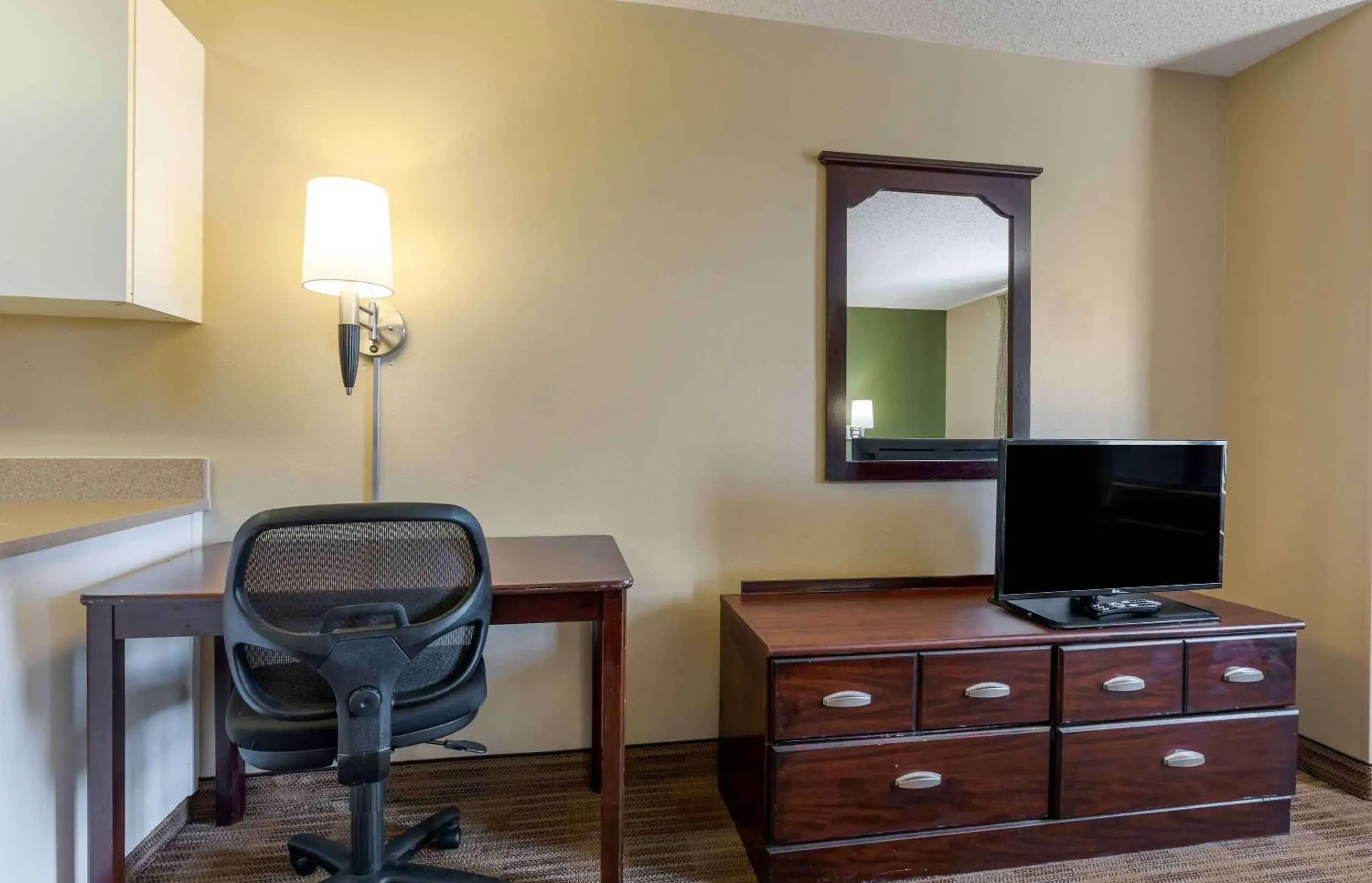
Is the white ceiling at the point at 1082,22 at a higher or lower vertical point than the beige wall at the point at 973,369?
higher

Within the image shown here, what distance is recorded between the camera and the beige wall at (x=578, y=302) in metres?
1.87

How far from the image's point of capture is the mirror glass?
84.7 inches

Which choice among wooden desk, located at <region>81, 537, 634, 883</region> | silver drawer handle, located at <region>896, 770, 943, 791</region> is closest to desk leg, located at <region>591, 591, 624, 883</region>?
wooden desk, located at <region>81, 537, 634, 883</region>

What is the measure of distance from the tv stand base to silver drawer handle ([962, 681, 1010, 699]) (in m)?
0.23

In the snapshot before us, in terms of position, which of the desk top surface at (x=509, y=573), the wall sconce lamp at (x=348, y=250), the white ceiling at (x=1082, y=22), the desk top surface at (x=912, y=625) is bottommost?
the desk top surface at (x=912, y=625)

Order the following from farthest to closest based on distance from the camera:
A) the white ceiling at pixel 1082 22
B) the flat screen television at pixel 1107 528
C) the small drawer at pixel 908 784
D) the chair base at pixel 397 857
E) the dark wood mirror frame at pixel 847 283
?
the dark wood mirror frame at pixel 847 283, the white ceiling at pixel 1082 22, the flat screen television at pixel 1107 528, the small drawer at pixel 908 784, the chair base at pixel 397 857

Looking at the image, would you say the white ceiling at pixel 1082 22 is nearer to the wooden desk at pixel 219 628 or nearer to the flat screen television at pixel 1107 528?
the flat screen television at pixel 1107 528

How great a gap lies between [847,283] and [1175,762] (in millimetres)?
1627

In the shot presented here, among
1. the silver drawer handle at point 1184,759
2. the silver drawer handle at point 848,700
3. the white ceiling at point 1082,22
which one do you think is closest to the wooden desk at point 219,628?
the silver drawer handle at point 848,700

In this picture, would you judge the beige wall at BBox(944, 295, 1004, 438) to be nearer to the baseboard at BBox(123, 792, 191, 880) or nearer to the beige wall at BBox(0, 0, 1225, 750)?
the beige wall at BBox(0, 0, 1225, 750)

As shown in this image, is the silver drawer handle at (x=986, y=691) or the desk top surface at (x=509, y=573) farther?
the silver drawer handle at (x=986, y=691)

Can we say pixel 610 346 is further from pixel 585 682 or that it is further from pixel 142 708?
pixel 142 708

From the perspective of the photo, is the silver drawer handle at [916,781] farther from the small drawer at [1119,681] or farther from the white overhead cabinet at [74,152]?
the white overhead cabinet at [74,152]

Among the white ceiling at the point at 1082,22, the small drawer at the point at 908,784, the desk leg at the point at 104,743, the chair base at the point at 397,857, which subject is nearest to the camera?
the desk leg at the point at 104,743
